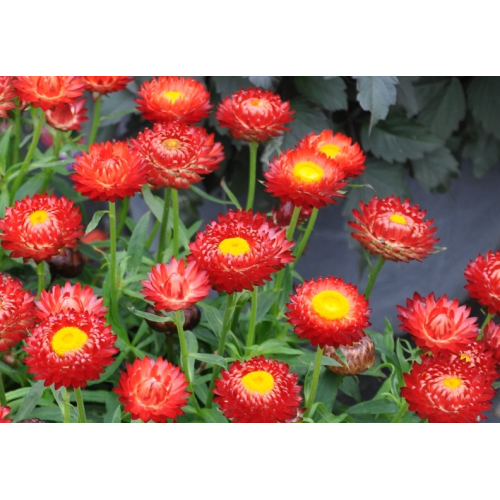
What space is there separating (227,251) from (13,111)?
0.47 meters

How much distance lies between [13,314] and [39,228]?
0.11 m

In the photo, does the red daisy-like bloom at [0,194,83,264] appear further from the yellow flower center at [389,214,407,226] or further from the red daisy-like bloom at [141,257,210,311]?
the yellow flower center at [389,214,407,226]

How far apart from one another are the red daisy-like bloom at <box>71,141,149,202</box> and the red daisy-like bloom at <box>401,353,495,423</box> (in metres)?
0.35

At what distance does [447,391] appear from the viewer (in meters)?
0.66

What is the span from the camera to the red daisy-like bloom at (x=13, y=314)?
27.4 inches

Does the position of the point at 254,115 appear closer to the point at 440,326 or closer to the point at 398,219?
the point at 398,219

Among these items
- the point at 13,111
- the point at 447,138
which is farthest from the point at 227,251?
the point at 447,138

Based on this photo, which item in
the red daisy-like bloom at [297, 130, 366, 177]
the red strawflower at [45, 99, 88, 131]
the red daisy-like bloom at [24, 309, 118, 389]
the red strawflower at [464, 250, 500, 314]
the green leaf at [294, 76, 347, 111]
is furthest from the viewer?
the green leaf at [294, 76, 347, 111]

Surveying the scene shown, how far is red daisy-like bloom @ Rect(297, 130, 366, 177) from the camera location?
0.86 m

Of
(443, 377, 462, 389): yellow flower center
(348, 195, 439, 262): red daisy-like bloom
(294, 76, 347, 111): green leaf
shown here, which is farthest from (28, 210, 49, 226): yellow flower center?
(294, 76, 347, 111): green leaf

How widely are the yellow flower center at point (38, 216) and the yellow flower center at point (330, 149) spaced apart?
0.34 metres

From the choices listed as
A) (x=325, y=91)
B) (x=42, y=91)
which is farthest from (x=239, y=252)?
(x=325, y=91)

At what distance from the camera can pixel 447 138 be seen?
1400 mm

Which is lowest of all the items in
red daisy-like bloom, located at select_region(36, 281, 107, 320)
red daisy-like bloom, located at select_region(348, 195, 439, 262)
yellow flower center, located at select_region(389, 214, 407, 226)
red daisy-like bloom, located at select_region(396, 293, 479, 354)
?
red daisy-like bloom, located at select_region(36, 281, 107, 320)
